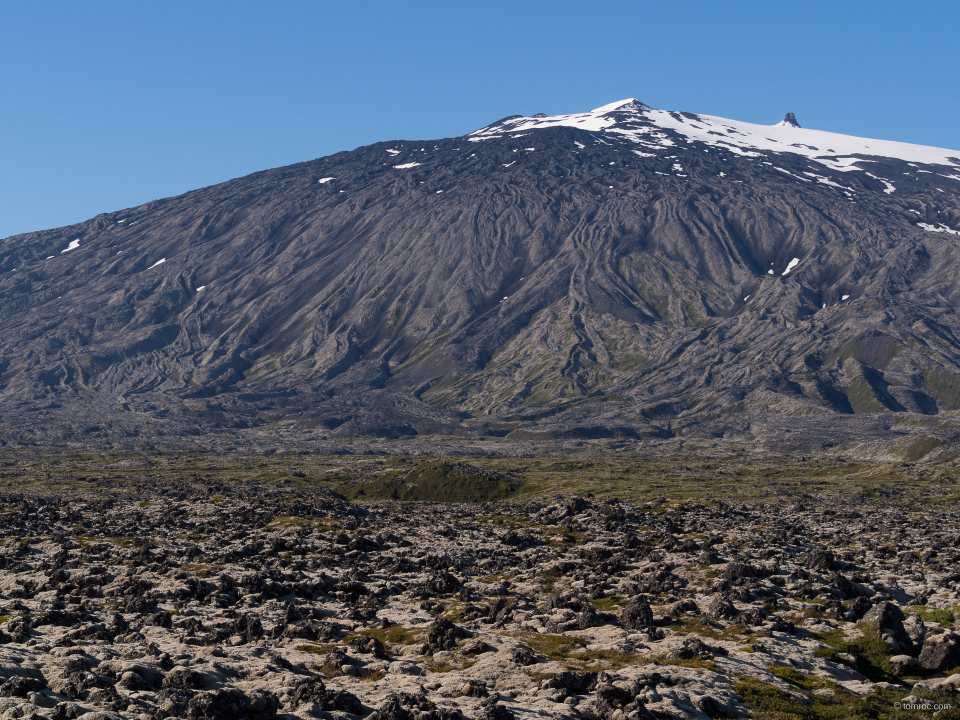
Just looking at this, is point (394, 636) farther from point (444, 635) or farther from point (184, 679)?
point (184, 679)

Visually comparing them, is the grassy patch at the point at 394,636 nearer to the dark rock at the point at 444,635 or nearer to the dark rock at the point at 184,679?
the dark rock at the point at 444,635

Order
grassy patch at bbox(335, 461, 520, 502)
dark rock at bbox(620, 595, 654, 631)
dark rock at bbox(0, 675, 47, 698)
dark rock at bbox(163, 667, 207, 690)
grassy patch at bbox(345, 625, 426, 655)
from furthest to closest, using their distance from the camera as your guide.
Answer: grassy patch at bbox(335, 461, 520, 502), dark rock at bbox(620, 595, 654, 631), grassy patch at bbox(345, 625, 426, 655), dark rock at bbox(163, 667, 207, 690), dark rock at bbox(0, 675, 47, 698)

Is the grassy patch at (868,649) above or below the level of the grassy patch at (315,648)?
below

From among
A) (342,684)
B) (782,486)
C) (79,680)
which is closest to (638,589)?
(342,684)

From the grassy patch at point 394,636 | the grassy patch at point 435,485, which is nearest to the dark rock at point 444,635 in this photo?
the grassy patch at point 394,636

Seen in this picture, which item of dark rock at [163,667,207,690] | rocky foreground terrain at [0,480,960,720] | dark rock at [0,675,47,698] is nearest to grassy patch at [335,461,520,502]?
rocky foreground terrain at [0,480,960,720]

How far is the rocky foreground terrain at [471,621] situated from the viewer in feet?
106

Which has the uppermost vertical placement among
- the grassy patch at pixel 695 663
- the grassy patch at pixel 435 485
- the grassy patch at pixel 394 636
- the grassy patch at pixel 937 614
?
the grassy patch at pixel 695 663

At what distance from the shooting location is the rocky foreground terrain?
106 feet

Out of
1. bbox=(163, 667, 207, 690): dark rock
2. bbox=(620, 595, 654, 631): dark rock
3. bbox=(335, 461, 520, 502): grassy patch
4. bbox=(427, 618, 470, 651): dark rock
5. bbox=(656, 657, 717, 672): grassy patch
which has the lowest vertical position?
bbox=(335, 461, 520, 502): grassy patch

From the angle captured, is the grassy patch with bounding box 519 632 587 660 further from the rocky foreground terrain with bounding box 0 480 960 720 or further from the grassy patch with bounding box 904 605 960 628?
the grassy patch with bounding box 904 605 960 628

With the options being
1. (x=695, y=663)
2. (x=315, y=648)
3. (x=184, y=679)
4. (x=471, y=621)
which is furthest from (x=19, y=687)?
(x=695, y=663)

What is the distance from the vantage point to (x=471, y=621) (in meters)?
48.4

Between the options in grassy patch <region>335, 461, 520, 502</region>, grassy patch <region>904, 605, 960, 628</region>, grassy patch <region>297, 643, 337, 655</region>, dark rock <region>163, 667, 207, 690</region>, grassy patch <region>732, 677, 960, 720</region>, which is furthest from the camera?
grassy patch <region>335, 461, 520, 502</region>
